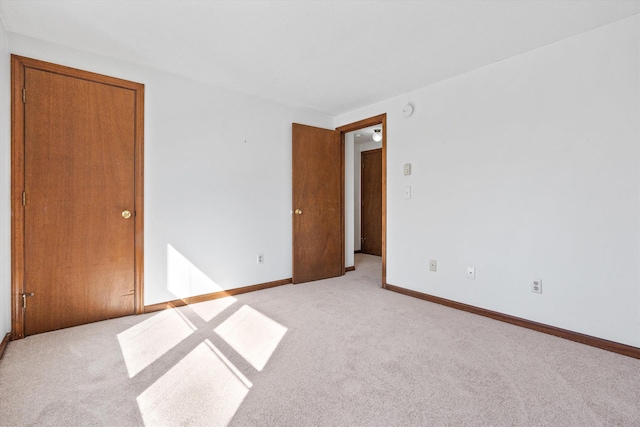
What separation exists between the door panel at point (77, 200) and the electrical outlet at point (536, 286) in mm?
3388

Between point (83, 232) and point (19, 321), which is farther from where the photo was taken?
point (83, 232)

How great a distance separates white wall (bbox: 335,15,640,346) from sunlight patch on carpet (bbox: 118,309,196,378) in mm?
2369

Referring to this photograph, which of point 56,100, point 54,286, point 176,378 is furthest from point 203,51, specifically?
point 176,378

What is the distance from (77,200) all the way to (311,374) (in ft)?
7.49

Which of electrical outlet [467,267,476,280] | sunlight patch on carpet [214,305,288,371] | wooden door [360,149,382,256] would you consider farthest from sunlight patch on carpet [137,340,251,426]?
wooden door [360,149,382,256]

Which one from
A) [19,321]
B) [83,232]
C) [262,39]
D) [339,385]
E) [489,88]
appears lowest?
[339,385]

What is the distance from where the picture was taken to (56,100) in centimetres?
240

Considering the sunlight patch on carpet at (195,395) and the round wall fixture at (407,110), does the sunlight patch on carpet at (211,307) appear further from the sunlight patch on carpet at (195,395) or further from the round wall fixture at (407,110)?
the round wall fixture at (407,110)

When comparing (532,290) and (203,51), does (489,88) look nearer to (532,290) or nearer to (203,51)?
(532,290)

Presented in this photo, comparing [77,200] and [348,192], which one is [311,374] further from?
[348,192]

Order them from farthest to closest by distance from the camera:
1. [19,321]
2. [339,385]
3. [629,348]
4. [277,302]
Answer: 1. [277,302]
2. [19,321]
3. [629,348]
4. [339,385]

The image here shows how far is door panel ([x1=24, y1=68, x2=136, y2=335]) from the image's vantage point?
2338 mm

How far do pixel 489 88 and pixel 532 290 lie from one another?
176 centimetres

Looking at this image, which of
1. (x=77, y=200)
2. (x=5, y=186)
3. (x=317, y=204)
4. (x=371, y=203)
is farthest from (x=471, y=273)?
(x=5, y=186)
